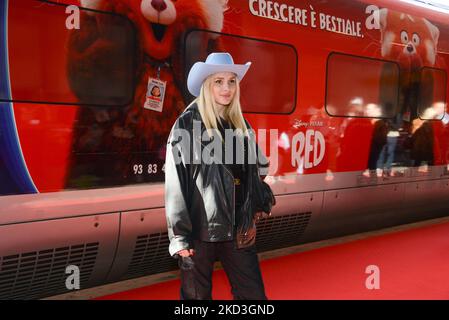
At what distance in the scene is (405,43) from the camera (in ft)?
20.2

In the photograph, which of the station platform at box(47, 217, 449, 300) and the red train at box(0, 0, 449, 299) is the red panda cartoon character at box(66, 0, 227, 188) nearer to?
the red train at box(0, 0, 449, 299)

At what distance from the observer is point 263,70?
4883 mm

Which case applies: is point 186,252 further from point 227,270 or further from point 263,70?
point 263,70

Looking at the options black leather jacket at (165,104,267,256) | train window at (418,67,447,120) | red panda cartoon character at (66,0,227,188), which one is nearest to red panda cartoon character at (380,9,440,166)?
train window at (418,67,447,120)

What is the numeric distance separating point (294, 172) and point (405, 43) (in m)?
2.35

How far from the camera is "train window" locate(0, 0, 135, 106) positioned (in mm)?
3430

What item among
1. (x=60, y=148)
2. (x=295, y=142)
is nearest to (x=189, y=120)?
(x=60, y=148)

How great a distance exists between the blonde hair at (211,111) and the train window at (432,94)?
431cm

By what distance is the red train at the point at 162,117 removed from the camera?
3.51 m

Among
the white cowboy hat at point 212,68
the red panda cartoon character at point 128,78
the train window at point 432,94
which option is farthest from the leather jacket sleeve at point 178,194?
the train window at point 432,94

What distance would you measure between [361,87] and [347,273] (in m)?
2.11

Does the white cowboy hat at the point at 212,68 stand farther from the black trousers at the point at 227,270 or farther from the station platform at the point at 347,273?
the station platform at the point at 347,273

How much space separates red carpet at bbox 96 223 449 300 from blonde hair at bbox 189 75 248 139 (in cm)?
183

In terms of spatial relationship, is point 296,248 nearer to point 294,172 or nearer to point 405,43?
point 294,172
